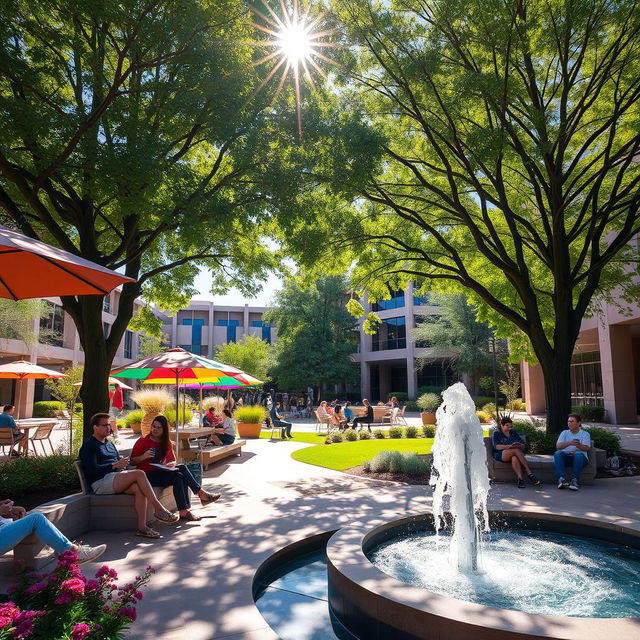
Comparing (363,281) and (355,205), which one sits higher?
(355,205)

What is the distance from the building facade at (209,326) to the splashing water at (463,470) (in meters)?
60.0

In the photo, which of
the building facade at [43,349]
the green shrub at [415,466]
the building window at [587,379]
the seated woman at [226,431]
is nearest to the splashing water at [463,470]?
the green shrub at [415,466]

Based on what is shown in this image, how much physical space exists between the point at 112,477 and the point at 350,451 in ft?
29.1

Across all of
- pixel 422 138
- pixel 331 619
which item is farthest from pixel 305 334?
pixel 331 619

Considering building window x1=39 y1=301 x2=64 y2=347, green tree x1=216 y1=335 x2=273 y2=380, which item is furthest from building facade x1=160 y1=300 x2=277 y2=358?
building window x1=39 y1=301 x2=64 y2=347

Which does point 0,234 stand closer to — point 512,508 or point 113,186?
point 113,186

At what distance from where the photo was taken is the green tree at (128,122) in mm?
7883

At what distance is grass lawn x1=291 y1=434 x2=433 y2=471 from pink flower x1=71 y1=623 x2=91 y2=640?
366 inches

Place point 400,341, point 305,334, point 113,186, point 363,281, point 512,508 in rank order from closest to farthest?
point 512,508
point 113,186
point 363,281
point 305,334
point 400,341

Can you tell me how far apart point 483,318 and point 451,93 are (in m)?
7.25

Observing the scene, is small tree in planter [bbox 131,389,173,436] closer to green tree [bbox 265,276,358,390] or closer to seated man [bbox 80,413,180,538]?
seated man [bbox 80,413,180,538]

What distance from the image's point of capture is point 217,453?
38.0 ft

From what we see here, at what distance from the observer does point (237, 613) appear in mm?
3816

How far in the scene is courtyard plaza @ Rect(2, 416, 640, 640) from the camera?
3781 millimetres
